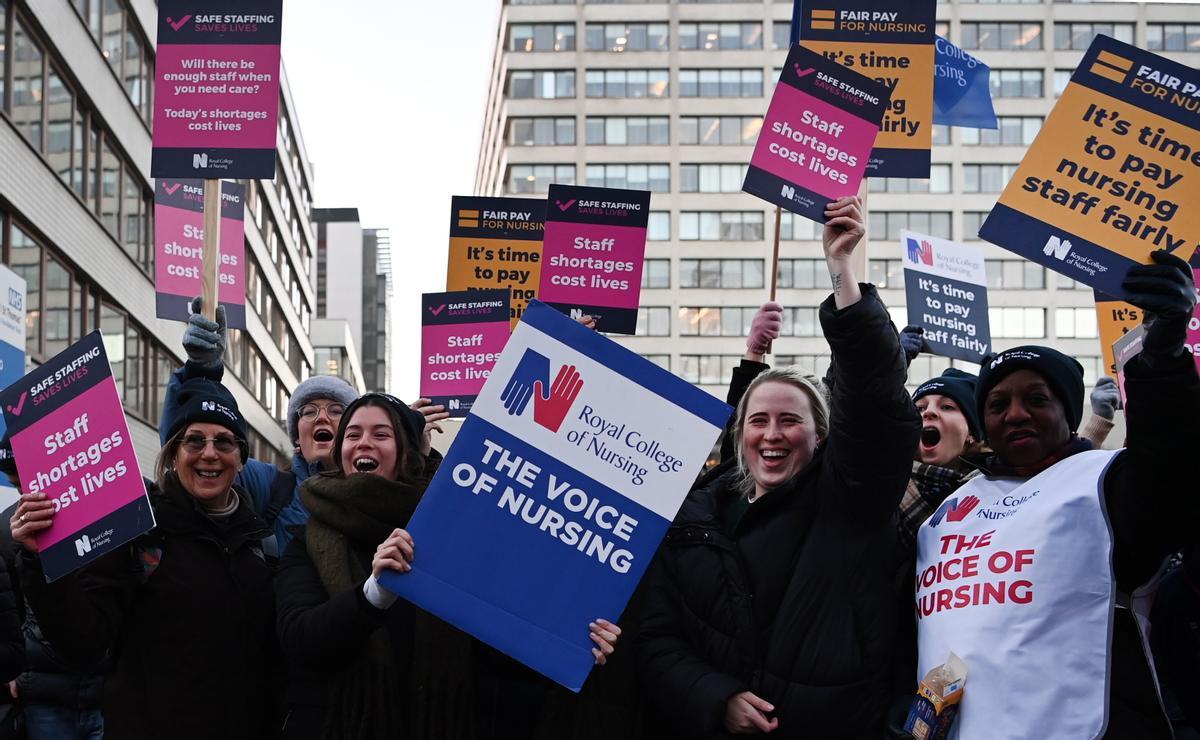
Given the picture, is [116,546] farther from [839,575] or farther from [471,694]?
[839,575]

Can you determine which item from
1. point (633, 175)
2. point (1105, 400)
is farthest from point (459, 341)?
point (633, 175)

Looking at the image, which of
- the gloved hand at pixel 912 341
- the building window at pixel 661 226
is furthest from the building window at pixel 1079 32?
the gloved hand at pixel 912 341

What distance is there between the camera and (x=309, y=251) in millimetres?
67250

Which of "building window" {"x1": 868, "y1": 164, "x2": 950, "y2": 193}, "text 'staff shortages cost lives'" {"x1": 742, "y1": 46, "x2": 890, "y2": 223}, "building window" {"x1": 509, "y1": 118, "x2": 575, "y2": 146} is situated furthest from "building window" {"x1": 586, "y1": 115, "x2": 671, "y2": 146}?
"text 'staff shortages cost lives'" {"x1": 742, "y1": 46, "x2": 890, "y2": 223}

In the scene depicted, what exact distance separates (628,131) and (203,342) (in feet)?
188

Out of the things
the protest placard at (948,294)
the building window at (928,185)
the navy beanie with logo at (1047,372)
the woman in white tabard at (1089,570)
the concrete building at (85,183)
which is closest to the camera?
the woman in white tabard at (1089,570)

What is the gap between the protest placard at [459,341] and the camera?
25.3 ft

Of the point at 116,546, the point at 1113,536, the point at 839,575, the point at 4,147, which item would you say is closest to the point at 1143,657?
the point at 1113,536

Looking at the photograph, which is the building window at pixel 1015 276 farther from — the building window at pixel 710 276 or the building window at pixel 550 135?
the building window at pixel 550 135

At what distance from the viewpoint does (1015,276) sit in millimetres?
59844

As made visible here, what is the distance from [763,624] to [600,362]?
0.96 meters

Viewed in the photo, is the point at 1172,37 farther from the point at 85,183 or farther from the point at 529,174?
the point at 85,183

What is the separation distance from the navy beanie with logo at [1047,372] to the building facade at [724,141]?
55407 millimetres

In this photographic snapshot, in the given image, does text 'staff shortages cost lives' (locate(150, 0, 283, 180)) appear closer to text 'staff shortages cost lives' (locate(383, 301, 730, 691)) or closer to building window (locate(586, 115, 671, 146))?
text 'staff shortages cost lives' (locate(383, 301, 730, 691))
